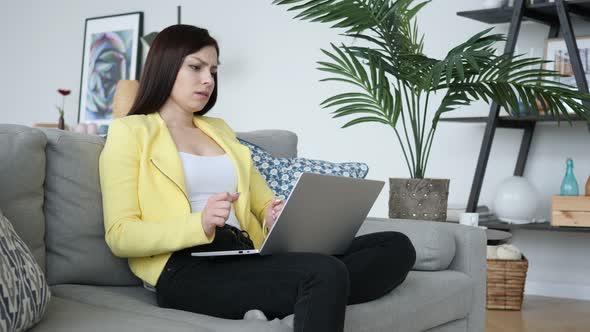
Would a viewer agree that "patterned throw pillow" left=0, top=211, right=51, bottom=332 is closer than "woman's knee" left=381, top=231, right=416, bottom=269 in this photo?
Yes

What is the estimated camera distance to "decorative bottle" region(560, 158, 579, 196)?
3.68m

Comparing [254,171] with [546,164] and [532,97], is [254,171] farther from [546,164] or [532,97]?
[546,164]

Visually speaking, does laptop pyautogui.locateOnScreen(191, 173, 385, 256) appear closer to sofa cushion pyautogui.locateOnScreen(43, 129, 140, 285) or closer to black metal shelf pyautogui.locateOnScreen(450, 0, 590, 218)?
sofa cushion pyautogui.locateOnScreen(43, 129, 140, 285)

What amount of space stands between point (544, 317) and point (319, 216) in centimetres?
197

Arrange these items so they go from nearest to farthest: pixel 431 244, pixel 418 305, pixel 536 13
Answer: pixel 418 305, pixel 431 244, pixel 536 13

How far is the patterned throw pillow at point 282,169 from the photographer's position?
7.73ft

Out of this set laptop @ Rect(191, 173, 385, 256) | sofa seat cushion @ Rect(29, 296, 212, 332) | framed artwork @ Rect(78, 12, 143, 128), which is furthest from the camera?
framed artwork @ Rect(78, 12, 143, 128)

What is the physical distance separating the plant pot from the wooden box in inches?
43.4

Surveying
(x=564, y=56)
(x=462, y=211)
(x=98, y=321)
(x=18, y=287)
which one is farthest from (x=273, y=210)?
(x=564, y=56)

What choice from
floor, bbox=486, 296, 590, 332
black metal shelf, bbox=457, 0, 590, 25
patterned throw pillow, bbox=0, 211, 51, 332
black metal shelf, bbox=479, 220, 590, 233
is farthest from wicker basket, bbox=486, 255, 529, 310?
patterned throw pillow, bbox=0, 211, 51, 332

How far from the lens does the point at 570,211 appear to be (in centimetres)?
360

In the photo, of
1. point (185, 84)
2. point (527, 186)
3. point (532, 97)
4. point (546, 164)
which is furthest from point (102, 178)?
point (546, 164)

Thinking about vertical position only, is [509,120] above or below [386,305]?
above

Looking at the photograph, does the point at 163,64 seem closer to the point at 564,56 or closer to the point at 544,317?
the point at 544,317
